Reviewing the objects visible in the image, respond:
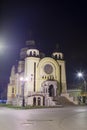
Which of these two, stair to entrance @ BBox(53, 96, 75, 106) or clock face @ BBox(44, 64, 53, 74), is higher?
clock face @ BBox(44, 64, 53, 74)

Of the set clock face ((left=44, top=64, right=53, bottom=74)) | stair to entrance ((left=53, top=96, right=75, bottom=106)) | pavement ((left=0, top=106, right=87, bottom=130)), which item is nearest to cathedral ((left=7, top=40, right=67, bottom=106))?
clock face ((left=44, top=64, right=53, bottom=74))

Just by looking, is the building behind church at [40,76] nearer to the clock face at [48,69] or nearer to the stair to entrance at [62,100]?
the clock face at [48,69]

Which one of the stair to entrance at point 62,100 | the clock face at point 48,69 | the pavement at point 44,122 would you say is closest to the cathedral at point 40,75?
the clock face at point 48,69

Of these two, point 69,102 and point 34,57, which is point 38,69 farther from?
point 69,102

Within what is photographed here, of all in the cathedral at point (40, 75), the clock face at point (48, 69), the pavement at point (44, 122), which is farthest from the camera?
the clock face at point (48, 69)

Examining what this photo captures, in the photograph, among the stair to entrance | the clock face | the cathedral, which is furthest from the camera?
the clock face

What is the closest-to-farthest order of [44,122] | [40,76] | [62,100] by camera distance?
[44,122]
[62,100]
[40,76]

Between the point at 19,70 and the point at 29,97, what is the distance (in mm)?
18288

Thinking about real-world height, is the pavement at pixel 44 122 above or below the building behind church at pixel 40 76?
below

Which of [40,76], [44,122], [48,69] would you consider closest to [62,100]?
[40,76]

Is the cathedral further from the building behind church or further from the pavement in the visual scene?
the pavement

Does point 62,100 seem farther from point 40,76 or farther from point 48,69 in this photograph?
point 48,69

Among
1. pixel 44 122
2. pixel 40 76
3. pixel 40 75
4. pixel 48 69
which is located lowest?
pixel 44 122

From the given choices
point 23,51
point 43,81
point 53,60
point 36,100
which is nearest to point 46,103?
point 36,100
